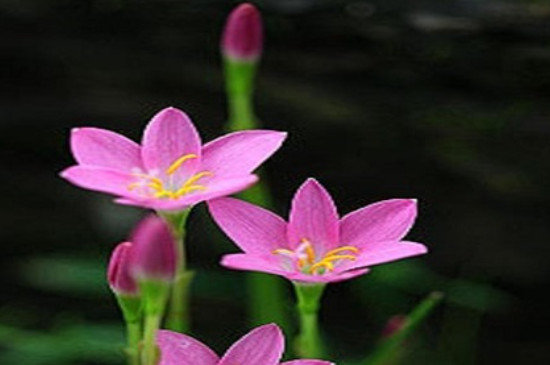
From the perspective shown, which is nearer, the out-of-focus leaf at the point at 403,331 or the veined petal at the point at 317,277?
the veined petal at the point at 317,277

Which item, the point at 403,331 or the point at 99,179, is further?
the point at 403,331

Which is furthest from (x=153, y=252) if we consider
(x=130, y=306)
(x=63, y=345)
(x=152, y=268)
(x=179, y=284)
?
(x=63, y=345)

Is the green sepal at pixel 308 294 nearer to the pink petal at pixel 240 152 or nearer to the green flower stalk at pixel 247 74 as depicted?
the pink petal at pixel 240 152

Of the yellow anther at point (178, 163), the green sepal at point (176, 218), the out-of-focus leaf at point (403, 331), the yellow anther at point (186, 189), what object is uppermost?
the yellow anther at point (178, 163)

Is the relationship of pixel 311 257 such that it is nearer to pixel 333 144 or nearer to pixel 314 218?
pixel 314 218

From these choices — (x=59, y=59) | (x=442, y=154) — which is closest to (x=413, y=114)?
(x=442, y=154)

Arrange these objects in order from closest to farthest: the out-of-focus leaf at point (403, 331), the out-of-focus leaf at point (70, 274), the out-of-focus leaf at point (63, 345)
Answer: the out-of-focus leaf at point (403, 331) < the out-of-focus leaf at point (63, 345) < the out-of-focus leaf at point (70, 274)

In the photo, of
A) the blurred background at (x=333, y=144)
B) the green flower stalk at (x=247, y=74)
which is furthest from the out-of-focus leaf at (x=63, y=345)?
the green flower stalk at (x=247, y=74)
